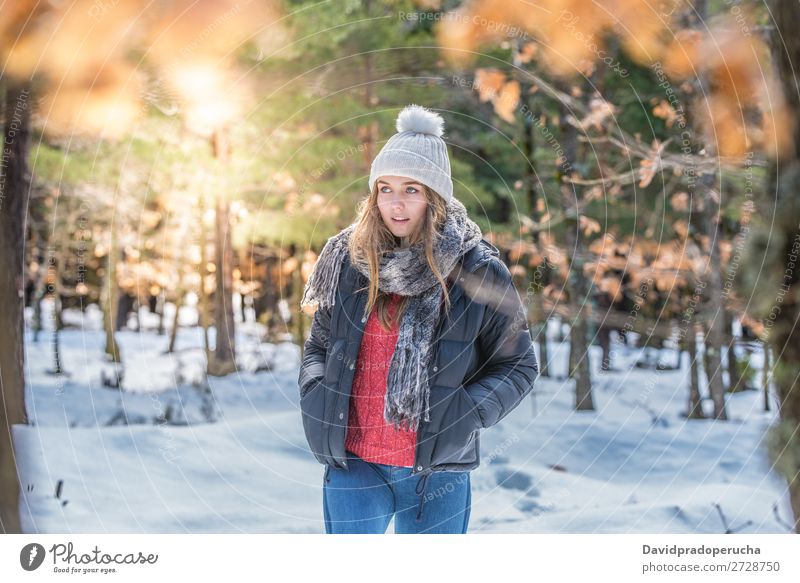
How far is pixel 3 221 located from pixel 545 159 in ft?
15.9

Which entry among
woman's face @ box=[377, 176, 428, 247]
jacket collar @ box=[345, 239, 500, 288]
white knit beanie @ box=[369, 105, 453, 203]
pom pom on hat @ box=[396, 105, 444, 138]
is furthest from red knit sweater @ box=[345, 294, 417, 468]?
pom pom on hat @ box=[396, 105, 444, 138]

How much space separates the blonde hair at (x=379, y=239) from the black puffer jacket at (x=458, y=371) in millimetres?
57

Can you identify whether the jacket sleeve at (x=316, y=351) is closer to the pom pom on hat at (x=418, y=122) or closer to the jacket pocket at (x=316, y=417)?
the jacket pocket at (x=316, y=417)

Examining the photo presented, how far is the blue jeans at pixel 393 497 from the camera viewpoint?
2189 mm

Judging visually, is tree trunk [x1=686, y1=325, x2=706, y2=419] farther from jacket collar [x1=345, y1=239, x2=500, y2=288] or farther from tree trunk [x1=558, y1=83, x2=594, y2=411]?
jacket collar [x1=345, y1=239, x2=500, y2=288]

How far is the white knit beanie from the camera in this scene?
221 cm

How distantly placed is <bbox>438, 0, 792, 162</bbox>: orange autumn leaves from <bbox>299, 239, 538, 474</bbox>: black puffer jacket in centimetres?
151

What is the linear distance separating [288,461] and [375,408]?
2867mm

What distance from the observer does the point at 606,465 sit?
19.3 ft

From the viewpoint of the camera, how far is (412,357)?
2209mm

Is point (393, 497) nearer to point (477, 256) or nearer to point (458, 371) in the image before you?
point (458, 371)

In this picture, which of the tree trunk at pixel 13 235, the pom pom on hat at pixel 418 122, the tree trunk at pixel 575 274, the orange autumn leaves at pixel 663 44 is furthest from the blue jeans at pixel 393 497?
the tree trunk at pixel 575 274
